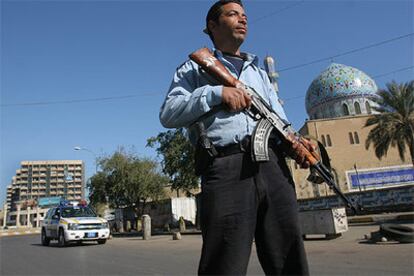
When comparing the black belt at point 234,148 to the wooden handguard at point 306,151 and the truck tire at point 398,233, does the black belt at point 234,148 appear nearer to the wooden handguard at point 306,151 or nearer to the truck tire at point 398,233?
the wooden handguard at point 306,151

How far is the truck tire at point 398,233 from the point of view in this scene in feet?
24.2

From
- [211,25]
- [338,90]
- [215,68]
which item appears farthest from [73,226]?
[338,90]

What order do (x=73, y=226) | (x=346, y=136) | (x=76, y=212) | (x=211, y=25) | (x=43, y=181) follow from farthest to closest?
1. (x=43, y=181)
2. (x=346, y=136)
3. (x=76, y=212)
4. (x=73, y=226)
5. (x=211, y=25)

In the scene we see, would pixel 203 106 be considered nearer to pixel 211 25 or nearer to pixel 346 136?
pixel 211 25

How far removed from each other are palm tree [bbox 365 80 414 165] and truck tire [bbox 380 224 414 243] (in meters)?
16.3

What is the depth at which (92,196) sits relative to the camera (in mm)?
28984

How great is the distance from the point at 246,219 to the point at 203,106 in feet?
2.05

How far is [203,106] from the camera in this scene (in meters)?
1.81

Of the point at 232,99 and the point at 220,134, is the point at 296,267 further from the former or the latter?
the point at 232,99

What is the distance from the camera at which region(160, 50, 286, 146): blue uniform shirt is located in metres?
1.83

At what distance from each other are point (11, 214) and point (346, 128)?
104023mm

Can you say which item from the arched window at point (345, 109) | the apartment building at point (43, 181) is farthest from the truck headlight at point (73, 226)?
the apartment building at point (43, 181)

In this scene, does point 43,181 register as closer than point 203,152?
No

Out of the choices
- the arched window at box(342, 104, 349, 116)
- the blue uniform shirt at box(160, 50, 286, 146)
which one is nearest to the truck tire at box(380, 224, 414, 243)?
the blue uniform shirt at box(160, 50, 286, 146)
